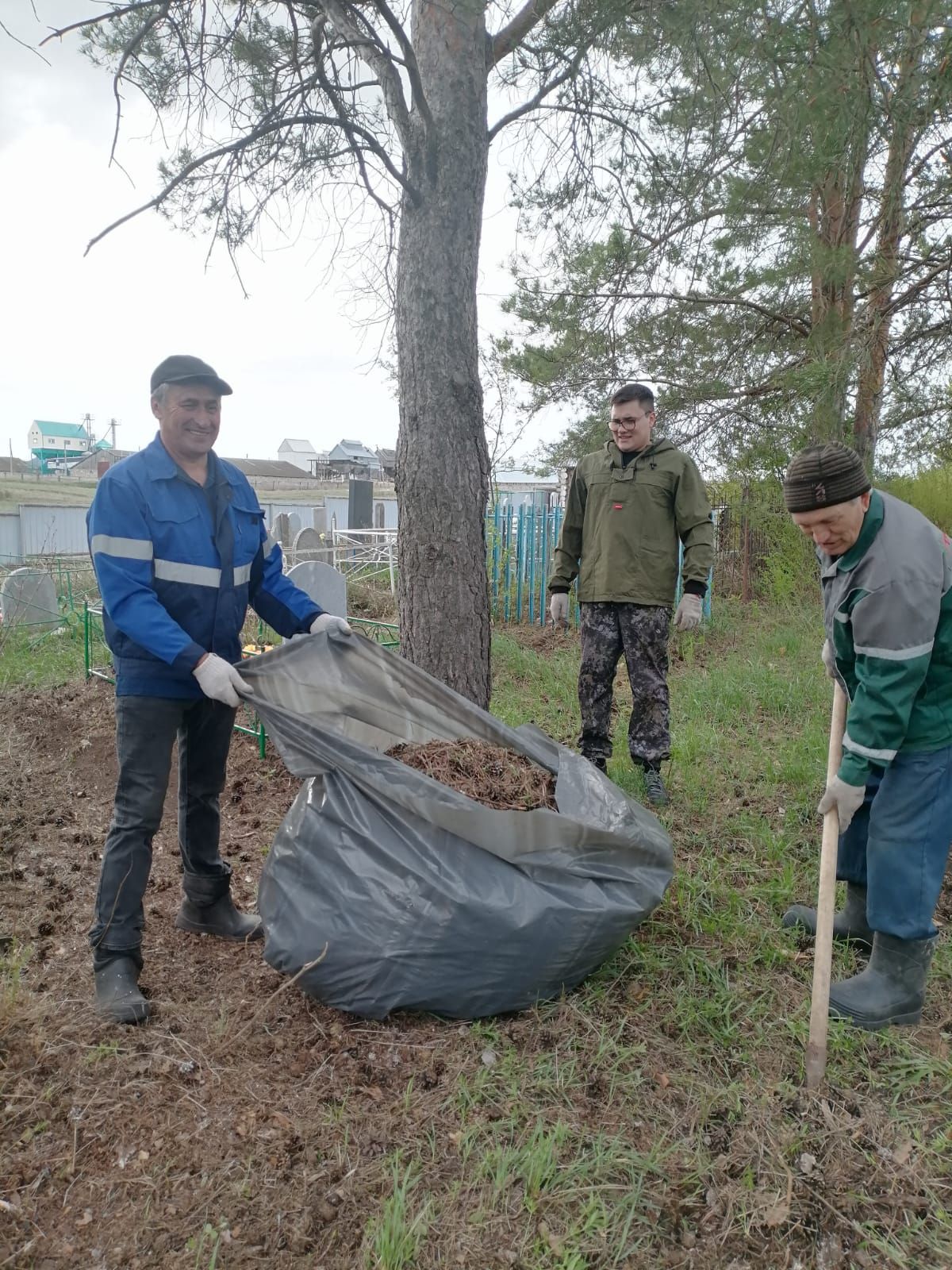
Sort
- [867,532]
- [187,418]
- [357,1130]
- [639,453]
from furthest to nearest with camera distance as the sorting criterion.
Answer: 1. [639,453]
2. [187,418]
3. [867,532]
4. [357,1130]

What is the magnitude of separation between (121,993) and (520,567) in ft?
23.0

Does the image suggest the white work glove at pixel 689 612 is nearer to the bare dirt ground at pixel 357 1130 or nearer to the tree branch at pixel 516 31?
the bare dirt ground at pixel 357 1130

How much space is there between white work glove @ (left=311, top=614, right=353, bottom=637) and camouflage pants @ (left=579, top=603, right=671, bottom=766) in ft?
4.48

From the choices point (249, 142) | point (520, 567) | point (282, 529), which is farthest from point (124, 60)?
point (282, 529)

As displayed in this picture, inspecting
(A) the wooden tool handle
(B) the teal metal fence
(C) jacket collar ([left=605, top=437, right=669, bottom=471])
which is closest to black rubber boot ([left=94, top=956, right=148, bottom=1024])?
(A) the wooden tool handle

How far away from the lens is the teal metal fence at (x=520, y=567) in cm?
869

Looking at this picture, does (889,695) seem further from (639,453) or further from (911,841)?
(639,453)

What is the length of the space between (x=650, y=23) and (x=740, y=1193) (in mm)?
3444

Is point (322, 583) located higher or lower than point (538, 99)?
lower

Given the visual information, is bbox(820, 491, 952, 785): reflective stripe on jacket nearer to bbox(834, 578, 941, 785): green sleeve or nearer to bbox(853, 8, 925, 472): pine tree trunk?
bbox(834, 578, 941, 785): green sleeve

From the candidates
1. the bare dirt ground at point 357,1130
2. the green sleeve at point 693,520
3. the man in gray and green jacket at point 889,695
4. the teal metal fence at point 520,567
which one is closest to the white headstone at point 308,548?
the teal metal fence at point 520,567

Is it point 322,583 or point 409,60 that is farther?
point 322,583

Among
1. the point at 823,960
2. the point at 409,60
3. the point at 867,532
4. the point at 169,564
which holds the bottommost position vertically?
the point at 823,960

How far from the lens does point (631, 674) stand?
139 inches
